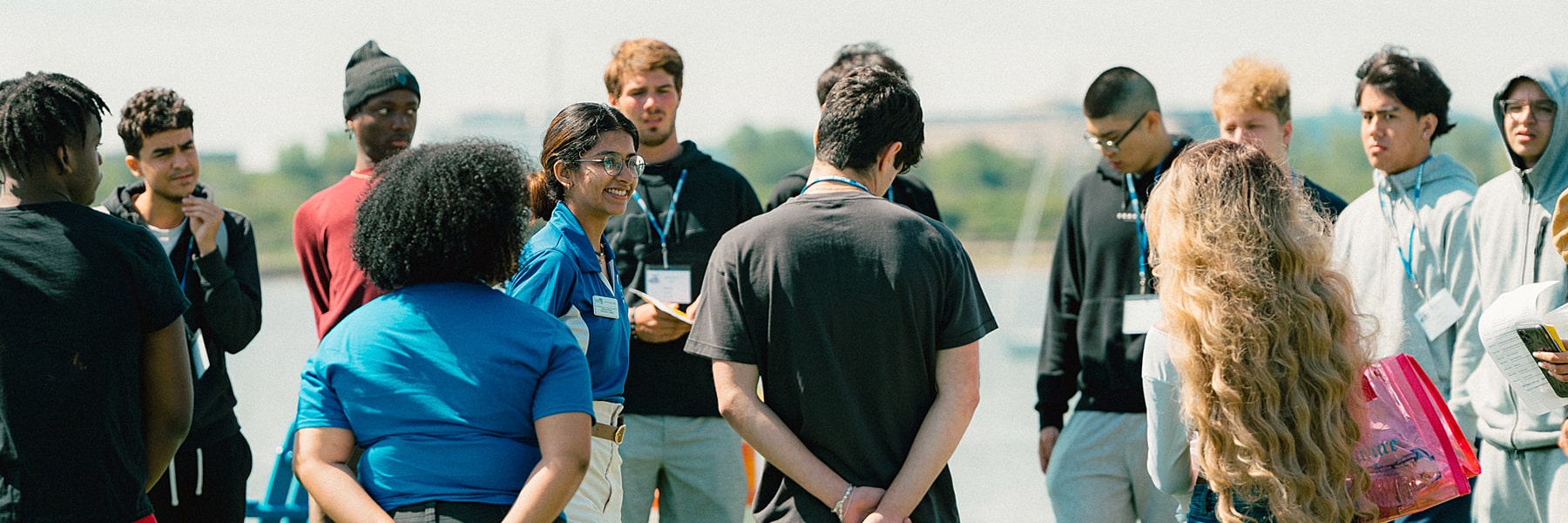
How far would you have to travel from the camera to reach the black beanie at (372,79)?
3.58 meters

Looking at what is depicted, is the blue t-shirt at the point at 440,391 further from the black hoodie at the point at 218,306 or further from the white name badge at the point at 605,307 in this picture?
the black hoodie at the point at 218,306

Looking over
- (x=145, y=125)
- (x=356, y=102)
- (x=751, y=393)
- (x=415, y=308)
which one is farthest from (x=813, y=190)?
(x=145, y=125)

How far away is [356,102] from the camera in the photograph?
3.59 m

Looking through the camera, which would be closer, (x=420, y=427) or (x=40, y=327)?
(x=420, y=427)

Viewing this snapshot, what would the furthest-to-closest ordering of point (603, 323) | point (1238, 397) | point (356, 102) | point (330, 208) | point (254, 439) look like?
1. point (254, 439)
2. point (356, 102)
3. point (330, 208)
4. point (603, 323)
5. point (1238, 397)

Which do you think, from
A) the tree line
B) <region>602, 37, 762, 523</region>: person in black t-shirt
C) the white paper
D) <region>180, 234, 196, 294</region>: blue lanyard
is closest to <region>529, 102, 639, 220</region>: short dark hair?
the white paper

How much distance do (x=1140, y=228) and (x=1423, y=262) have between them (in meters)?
0.86

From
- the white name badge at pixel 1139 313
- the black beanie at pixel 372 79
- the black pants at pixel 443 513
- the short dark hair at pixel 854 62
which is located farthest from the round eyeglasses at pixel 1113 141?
the black pants at pixel 443 513

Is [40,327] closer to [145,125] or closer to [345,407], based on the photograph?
[345,407]

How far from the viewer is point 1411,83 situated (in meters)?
3.85

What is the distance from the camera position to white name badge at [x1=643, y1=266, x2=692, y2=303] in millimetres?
3703

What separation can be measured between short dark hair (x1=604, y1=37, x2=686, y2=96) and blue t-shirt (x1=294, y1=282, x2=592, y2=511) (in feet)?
6.11

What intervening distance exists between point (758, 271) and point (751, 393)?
9.8 inches

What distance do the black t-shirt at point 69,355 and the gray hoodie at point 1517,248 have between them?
328 centimetres
